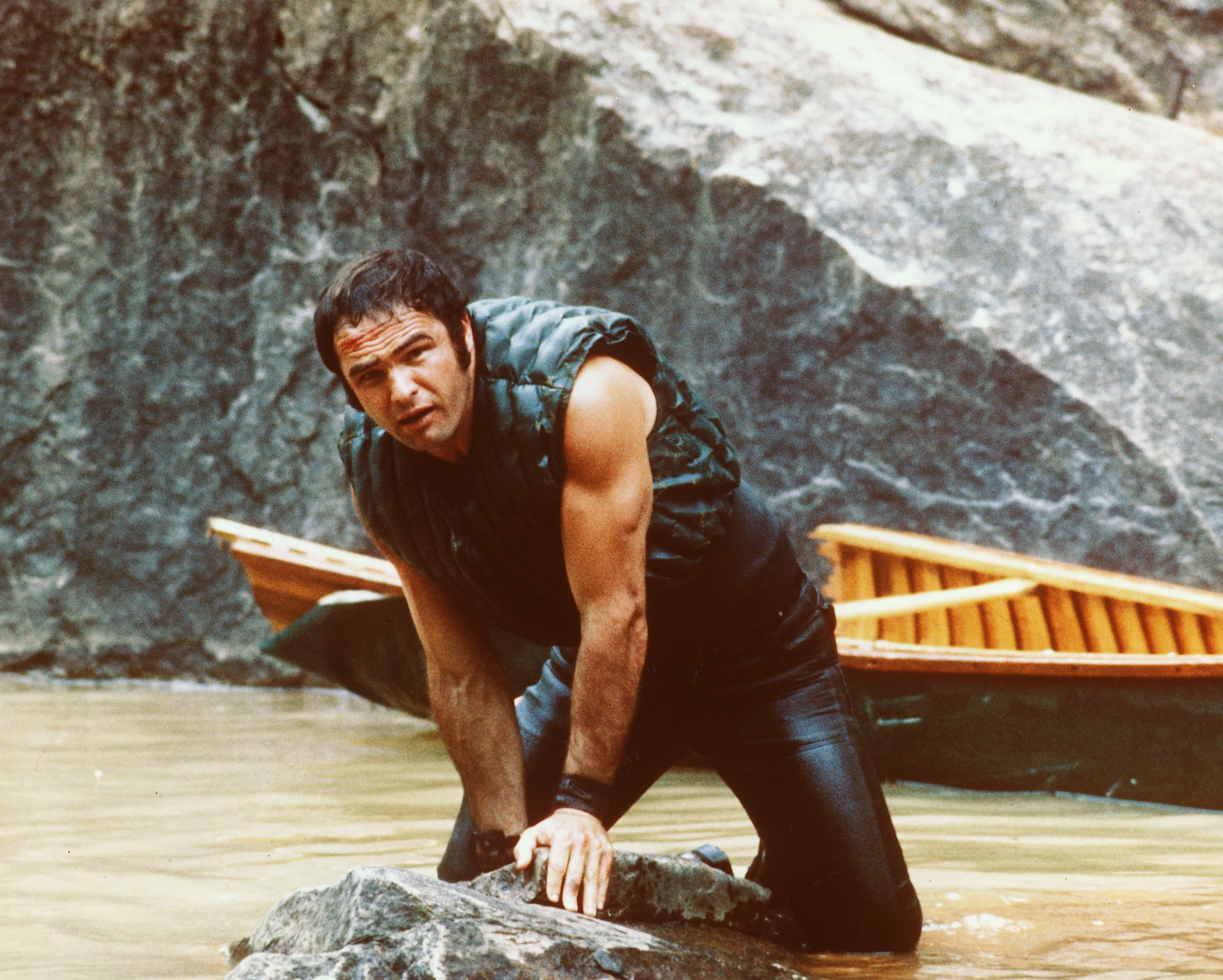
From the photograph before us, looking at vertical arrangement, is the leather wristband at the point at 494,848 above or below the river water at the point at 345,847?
above

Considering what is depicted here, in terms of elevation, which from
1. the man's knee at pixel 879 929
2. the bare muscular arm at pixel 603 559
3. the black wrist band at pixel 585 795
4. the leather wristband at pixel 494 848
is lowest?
the man's knee at pixel 879 929

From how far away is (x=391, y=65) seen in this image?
607 centimetres

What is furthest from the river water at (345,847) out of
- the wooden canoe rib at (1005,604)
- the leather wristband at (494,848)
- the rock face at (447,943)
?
the wooden canoe rib at (1005,604)

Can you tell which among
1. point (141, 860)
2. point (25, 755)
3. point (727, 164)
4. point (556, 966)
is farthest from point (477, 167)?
point (556, 966)

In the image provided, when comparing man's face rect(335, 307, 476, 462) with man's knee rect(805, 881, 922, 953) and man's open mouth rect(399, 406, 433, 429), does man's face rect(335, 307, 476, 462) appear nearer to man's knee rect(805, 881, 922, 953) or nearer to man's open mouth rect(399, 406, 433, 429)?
man's open mouth rect(399, 406, 433, 429)

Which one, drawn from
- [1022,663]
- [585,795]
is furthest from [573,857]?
[1022,663]

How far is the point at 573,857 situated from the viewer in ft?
6.44

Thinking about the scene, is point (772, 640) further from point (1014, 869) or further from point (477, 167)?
point (477, 167)

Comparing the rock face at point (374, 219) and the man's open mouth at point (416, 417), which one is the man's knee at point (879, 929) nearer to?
the man's open mouth at point (416, 417)

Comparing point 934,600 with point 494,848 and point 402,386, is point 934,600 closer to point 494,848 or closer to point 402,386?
point 494,848

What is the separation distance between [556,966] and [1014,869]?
158 centimetres

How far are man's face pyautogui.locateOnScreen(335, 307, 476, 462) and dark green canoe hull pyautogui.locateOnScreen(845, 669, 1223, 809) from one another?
223 cm

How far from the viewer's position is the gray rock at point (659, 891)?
78.8 inches

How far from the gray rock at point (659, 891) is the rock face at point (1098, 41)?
5798 mm
